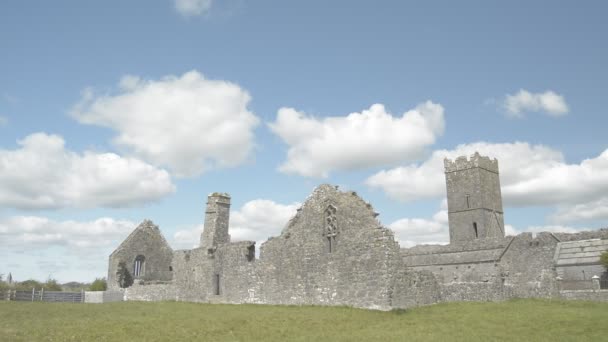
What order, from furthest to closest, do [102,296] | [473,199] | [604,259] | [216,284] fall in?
1. [473,199]
2. [102,296]
3. [216,284]
4. [604,259]

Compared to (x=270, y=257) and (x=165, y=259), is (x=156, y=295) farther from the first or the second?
(x=270, y=257)

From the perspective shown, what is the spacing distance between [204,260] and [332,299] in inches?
434

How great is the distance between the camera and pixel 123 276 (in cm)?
4075

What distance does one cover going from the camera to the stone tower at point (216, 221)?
3186 cm

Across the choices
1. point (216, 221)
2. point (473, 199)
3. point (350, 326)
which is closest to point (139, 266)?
point (216, 221)

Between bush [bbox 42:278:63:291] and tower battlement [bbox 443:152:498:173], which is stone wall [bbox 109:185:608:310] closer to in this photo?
bush [bbox 42:278:63:291]

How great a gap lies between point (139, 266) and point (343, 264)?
25.0m

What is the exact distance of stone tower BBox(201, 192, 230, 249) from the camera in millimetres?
31859

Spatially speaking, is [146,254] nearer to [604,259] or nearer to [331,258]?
[331,258]

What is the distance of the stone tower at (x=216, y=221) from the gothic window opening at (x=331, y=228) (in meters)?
9.76

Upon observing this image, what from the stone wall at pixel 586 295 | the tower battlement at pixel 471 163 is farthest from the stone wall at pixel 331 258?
the tower battlement at pixel 471 163

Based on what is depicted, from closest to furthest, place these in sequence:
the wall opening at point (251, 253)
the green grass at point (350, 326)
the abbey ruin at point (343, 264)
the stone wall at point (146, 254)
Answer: the green grass at point (350, 326)
the abbey ruin at point (343, 264)
the wall opening at point (251, 253)
the stone wall at point (146, 254)

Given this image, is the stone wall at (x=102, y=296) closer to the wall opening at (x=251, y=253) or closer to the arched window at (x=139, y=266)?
the arched window at (x=139, y=266)

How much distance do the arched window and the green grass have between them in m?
21.0
